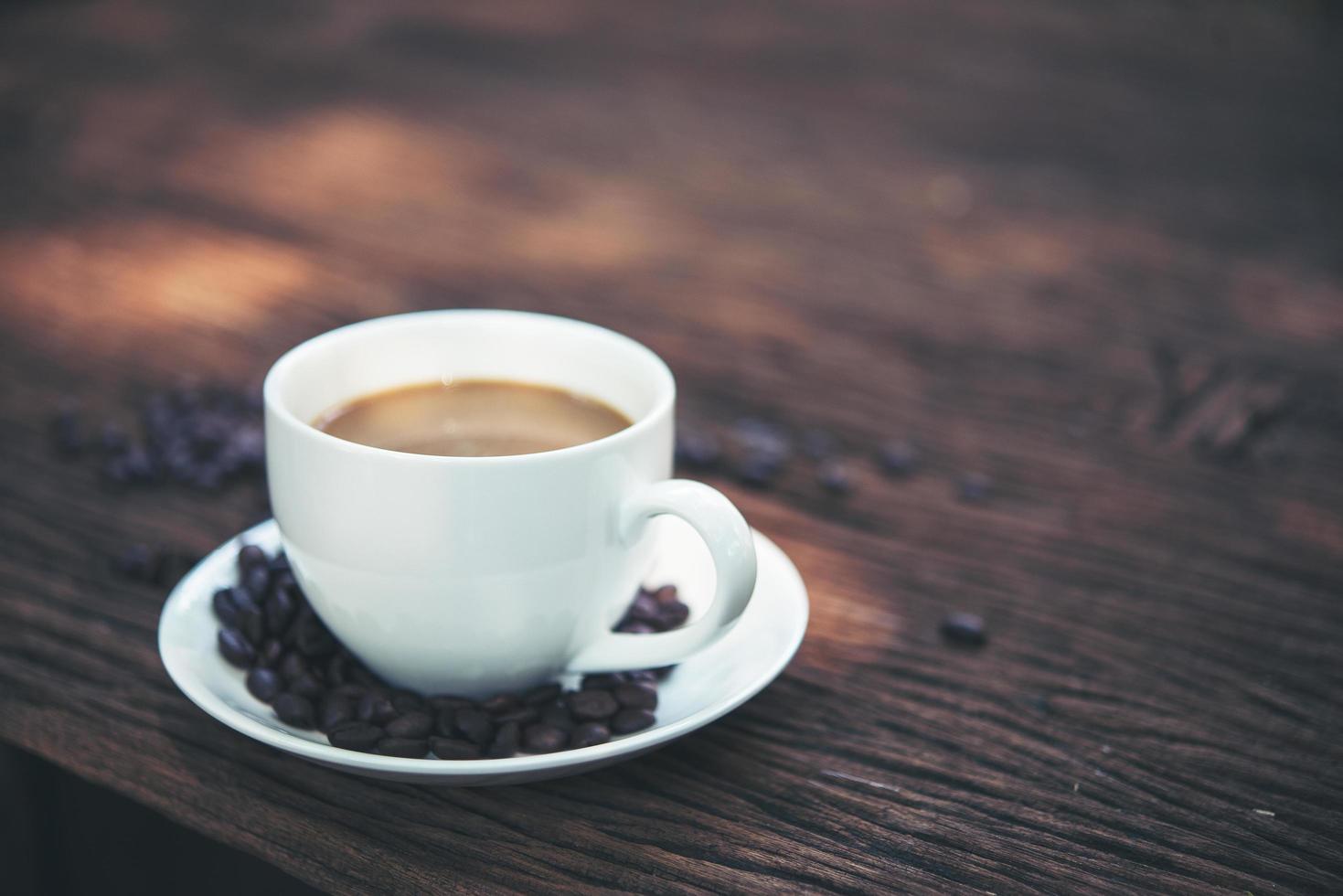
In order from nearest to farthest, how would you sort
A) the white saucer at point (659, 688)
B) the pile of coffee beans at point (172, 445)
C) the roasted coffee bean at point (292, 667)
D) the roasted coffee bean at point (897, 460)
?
1. the white saucer at point (659, 688)
2. the roasted coffee bean at point (292, 667)
3. the pile of coffee beans at point (172, 445)
4. the roasted coffee bean at point (897, 460)

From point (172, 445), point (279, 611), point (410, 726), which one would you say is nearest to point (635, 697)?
point (410, 726)

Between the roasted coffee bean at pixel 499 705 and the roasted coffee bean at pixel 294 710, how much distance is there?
93 millimetres

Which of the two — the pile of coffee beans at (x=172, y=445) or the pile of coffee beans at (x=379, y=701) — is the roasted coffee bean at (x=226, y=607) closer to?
the pile of coffee beans at (x=379, y=701)

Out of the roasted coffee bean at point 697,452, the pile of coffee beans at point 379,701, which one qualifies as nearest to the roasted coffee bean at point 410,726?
the pile of coffee beans at point 379,701

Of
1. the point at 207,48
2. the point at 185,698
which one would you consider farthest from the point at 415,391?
the point at 207,48

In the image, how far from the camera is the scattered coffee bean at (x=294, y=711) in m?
0.62

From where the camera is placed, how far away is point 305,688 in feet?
2.10

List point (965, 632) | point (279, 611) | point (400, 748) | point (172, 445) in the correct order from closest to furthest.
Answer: point (400, 748), point (279, 611), point (965, 632), point (172, 445)

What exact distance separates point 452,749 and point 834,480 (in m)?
0.52

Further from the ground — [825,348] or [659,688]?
[659,688]

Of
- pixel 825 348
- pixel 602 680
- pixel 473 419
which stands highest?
pixel 473 419

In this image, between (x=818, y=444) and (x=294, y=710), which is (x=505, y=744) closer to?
(x=294, y=710)

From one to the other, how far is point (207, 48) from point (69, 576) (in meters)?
1.90

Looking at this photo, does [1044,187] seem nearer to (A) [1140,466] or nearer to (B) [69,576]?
(A) [1140,466]
